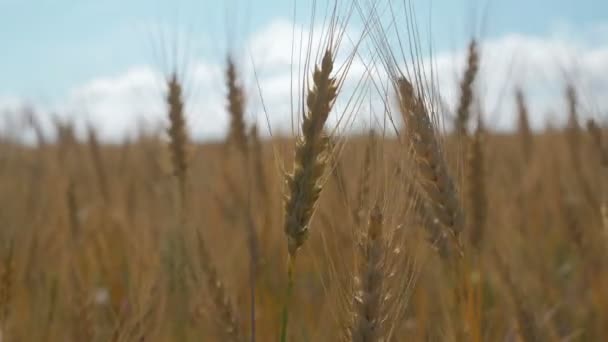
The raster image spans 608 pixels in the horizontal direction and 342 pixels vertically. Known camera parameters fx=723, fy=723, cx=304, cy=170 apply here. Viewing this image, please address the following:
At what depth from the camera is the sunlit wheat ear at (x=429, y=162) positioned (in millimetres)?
1158

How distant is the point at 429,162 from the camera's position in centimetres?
118

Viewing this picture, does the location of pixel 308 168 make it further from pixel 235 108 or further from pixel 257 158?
pixel 257 158

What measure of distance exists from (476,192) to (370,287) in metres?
0.78

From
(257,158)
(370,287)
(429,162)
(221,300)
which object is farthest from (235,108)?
(370,287)

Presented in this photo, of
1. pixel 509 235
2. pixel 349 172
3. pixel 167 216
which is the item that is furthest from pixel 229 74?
pixel 509 235

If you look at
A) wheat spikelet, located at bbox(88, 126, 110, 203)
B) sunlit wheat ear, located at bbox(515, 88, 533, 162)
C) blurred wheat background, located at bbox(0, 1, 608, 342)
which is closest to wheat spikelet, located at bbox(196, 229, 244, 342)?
blurred wheat background, located at bbox(0, 1, 608, 342)

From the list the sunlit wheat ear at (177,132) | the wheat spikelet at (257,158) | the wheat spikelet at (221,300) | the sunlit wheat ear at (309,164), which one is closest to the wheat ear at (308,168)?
the sunlit wheat ear at (309,164)

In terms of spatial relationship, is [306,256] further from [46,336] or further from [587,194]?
[46,336]

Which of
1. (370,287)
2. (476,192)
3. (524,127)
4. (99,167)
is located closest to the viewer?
(370,287)

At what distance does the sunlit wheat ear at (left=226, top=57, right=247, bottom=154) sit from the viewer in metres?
1.99

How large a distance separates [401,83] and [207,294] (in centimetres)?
55

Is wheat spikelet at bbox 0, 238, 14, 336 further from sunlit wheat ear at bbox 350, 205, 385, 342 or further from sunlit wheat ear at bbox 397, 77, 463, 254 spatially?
sunlit wheat ear at bbox 397, 77, 463, 254

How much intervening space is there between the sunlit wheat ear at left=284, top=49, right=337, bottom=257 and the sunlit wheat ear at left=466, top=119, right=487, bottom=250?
76 cm

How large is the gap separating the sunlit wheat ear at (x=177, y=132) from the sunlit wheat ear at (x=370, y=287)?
777 millimetres
